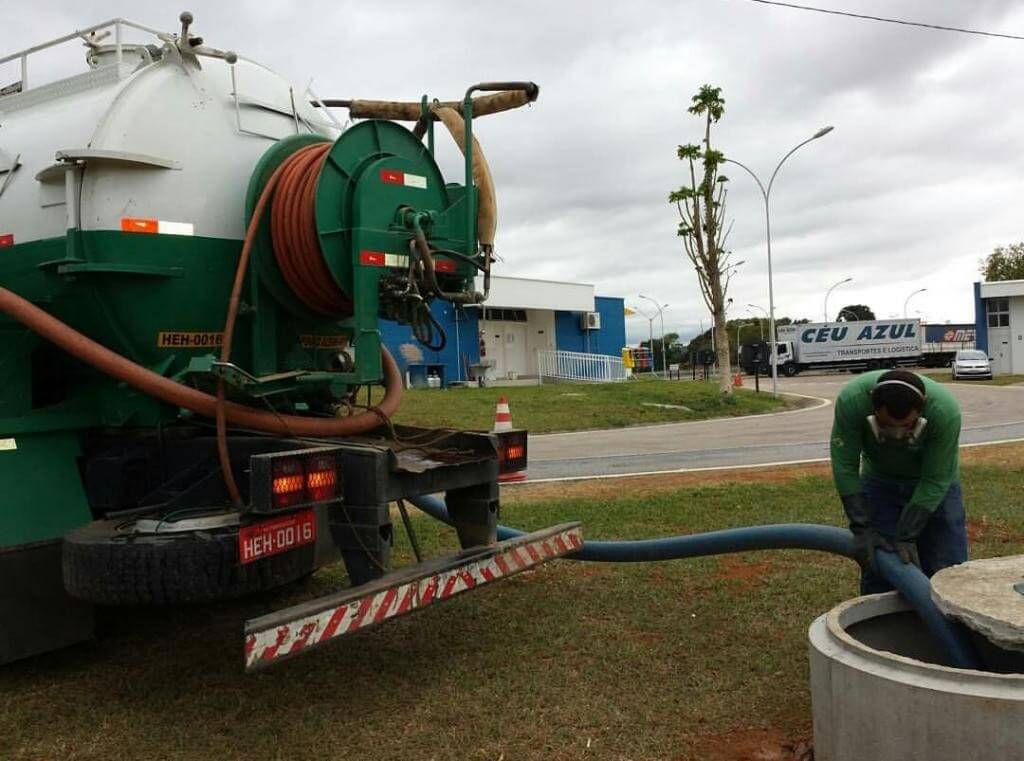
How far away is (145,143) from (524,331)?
33296 millimetres

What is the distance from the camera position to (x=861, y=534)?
4.26 m

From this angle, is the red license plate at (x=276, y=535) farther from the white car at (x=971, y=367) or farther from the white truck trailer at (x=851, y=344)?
the white truck trailer at (x=851, y=344)

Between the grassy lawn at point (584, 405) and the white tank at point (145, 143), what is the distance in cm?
1323

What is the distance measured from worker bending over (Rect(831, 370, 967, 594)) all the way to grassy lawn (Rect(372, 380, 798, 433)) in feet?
44.4

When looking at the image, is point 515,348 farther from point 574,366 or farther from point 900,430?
point 900,430

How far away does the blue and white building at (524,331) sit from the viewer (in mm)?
32688

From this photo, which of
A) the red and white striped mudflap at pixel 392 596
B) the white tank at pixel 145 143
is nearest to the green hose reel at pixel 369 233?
the white tank at pixel 145 143

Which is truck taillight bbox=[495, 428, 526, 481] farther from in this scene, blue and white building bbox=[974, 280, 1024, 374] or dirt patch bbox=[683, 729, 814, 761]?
blue and white building bbox=[974, 280, 1024, 374]

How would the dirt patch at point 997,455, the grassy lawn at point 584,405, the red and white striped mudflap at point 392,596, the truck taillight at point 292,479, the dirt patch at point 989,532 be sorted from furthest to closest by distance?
the grassy lawn at point 584,405 < the dirt patch at point 997,455 < the dirt patch at point 989,532 < the truck taillight at point 292,479 < the red and white striped mudflap at point 392,596

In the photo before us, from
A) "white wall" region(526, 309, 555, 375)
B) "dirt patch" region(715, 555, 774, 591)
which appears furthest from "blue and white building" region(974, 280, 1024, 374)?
"dirt patch" region(715, 555, 774, 591)

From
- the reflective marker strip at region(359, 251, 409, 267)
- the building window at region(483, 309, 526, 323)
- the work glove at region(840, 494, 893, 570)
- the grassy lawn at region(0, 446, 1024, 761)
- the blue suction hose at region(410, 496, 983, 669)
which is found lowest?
the grassy lawn at region(0, 446, 1024, 761)

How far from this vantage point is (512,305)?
34.4m

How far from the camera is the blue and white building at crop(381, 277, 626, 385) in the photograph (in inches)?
1287

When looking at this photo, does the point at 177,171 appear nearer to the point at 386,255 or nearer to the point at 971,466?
the point at 386,255
